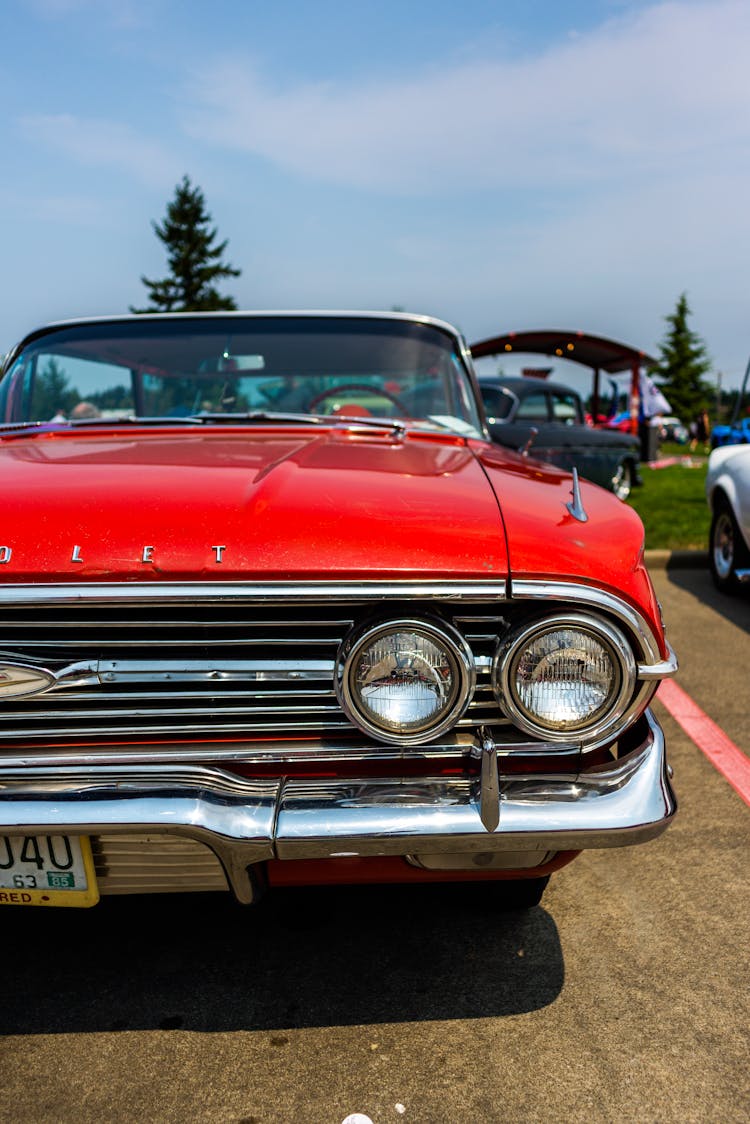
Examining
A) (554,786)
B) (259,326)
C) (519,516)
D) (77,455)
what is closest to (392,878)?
(554,786)

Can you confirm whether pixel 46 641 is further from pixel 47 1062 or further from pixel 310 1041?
pixel 310 1041

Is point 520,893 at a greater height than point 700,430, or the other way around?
point 520,893

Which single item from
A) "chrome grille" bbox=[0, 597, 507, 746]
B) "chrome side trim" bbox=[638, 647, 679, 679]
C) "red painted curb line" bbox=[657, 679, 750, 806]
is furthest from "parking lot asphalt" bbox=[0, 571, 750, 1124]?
"chrome side trim" bbox=[638, 647, 679, 679]

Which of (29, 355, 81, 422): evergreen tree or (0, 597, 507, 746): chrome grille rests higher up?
(29, 355, 81, 422): evergreen tree

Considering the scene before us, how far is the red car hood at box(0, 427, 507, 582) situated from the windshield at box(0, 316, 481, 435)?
41.6 inches

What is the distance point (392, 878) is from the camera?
185 centimetres

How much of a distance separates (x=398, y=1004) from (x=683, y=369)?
208 ft

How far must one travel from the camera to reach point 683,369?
60750mm

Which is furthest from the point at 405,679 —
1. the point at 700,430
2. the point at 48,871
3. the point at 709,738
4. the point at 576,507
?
the point at 700,430

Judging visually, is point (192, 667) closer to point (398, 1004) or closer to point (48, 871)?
point (48, 871)

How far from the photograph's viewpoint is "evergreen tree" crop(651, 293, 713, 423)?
60.4 metres

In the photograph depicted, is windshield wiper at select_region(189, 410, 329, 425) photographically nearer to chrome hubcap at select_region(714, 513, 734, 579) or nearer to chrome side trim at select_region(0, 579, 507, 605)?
chrome side trim at select_region(0, 579, 507, 605)

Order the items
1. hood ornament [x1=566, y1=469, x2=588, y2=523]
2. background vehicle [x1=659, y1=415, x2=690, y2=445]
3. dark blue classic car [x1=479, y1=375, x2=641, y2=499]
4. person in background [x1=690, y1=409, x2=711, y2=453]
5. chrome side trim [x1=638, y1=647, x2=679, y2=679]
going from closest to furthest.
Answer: chrome side trim [x1=638, y1=647, x2=679, y2=679], hood ornament [x1=566, y1=469, x2=588, y2=523], dark blue classic car [x1=479, y1=375, x2=641, y2=499], person in background [x1=690, y1=409, x2=711, y2=453], background vehicle [x1=659, y1=415, x2=690, y2=445]

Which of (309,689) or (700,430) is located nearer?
(309,689)
